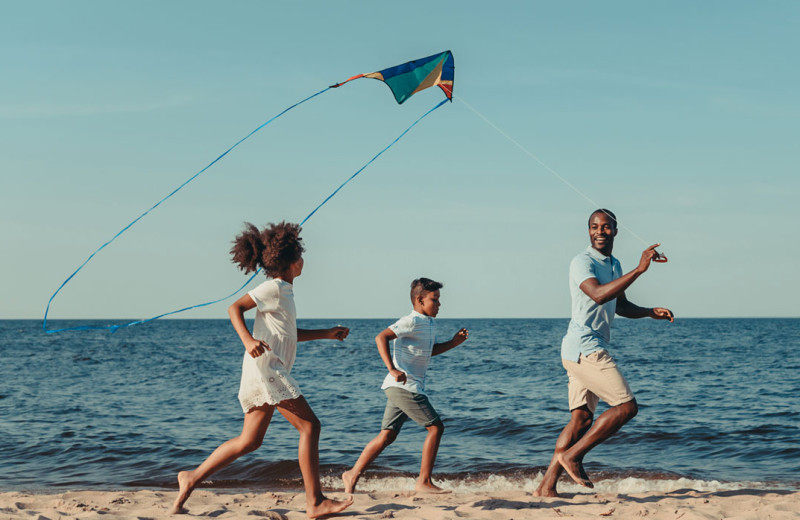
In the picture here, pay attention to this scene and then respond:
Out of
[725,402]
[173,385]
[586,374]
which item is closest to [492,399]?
[725,402]

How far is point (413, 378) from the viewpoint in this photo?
5621 millimetres

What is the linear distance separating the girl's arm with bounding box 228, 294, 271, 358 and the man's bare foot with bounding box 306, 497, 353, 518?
3.61 ft

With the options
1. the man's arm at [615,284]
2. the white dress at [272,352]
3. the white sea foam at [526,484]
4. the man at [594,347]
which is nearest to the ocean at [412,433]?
the white sea foam at [526,484]

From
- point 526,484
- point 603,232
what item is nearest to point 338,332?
point 603,232

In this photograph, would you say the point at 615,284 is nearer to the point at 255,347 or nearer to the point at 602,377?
the point at 602,377

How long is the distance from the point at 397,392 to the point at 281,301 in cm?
154

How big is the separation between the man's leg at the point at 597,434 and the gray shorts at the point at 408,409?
3.26ft

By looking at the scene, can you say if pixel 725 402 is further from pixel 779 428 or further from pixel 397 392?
pixel 397 392

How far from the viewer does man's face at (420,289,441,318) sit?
570 centimetres

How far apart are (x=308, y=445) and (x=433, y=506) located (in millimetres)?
1179

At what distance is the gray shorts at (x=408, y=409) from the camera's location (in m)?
5.54

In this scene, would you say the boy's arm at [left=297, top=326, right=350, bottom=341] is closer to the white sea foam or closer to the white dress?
the white dress

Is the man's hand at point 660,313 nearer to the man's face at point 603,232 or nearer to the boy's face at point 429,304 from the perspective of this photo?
the man's face at point 603,232

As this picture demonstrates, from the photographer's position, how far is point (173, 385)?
18.2 m
